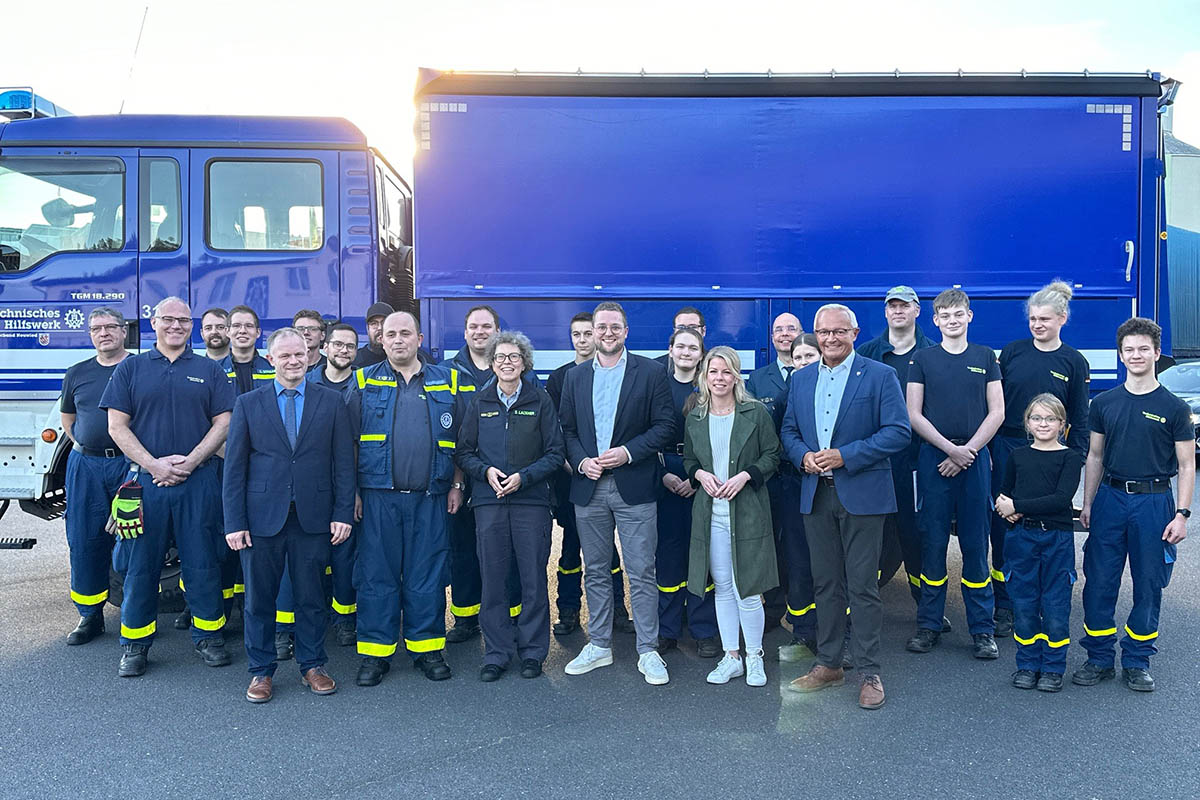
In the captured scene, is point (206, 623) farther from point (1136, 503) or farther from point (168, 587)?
point (1136, 503)

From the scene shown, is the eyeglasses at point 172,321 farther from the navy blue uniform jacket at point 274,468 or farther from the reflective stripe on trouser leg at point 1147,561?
the reflective stripe on trouser leg at point 1147,561

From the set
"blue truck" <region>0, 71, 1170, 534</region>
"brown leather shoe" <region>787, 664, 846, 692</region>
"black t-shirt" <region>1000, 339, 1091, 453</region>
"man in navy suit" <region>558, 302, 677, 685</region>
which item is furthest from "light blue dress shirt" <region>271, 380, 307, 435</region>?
"black t-shirt" <region>1000, 339, 1091, 453</region>

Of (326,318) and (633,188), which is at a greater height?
(633,188)

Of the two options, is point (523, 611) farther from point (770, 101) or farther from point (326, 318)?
point (770, 101)

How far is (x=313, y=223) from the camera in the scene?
5.84 meters

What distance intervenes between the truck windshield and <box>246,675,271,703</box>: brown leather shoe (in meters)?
3.16

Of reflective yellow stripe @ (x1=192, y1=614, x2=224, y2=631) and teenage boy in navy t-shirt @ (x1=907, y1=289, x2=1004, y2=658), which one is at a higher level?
teenage boy in navy t-shirt @ (x1=907, y1=289, x2=1004, y2=658)

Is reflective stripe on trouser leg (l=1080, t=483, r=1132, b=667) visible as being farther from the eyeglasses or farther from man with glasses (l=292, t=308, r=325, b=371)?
the eyeglasses

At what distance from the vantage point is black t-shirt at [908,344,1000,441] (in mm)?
4688

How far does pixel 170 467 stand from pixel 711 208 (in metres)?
3.53

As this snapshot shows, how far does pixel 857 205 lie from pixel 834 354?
1.91m

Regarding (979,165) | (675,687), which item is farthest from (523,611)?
(979,165)

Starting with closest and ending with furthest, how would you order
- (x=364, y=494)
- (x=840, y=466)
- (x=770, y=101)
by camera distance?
(x=840, y=466), (x=364, y=494), (x=770, y=101)

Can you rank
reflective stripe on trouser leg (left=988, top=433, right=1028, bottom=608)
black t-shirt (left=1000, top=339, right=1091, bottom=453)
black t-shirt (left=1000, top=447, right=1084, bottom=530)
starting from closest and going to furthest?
black t-shirt (left=1000, top=447, right=1084, bottom=530), black t-shirt (left=1000, top=339, right=1091, bottom=453), reflective stripe on trouser leg (left=988, top=433, right=1028, bottom=608)
